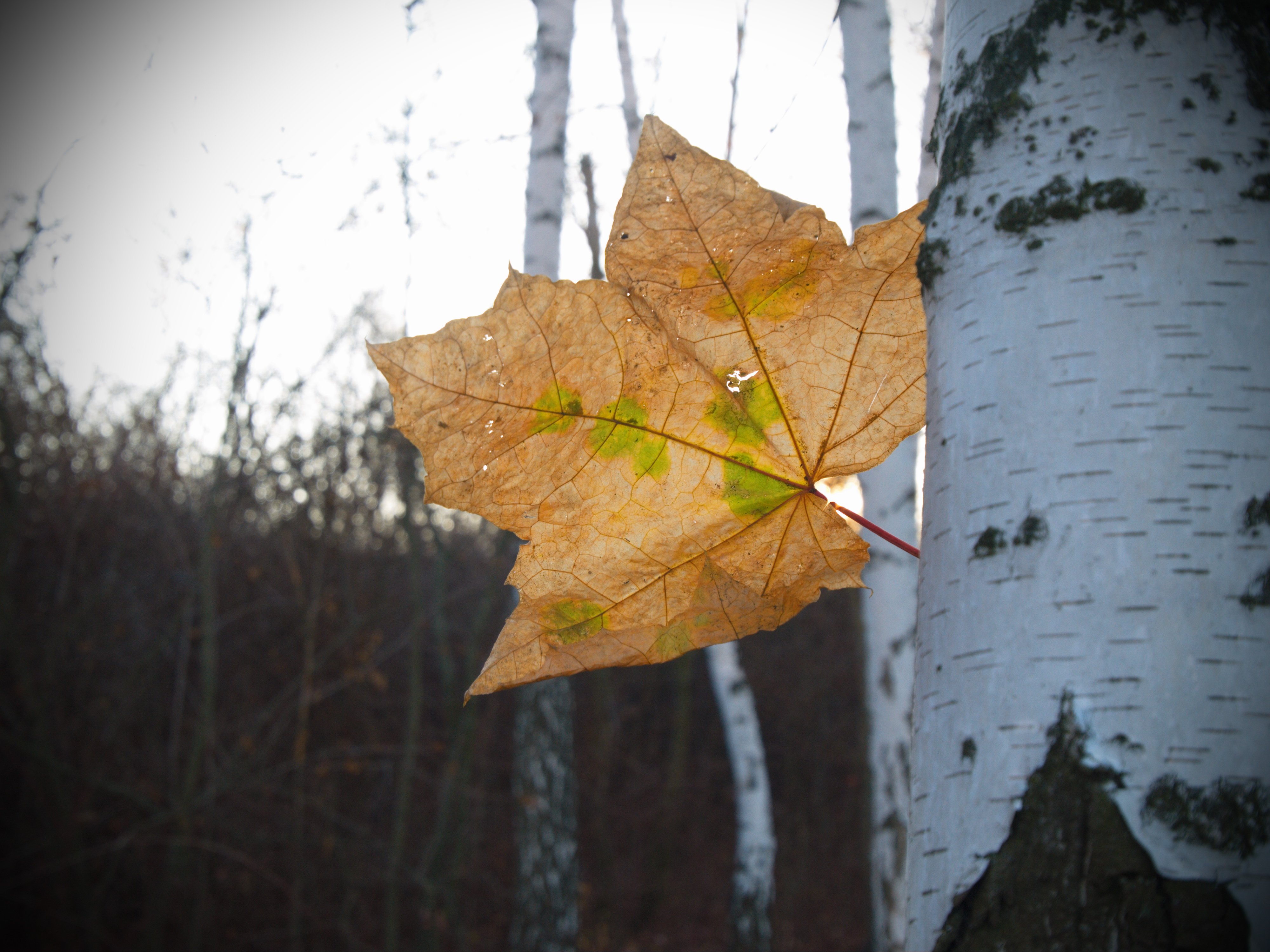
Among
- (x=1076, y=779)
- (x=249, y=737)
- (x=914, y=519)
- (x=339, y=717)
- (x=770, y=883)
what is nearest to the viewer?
(x=1076, y=779)

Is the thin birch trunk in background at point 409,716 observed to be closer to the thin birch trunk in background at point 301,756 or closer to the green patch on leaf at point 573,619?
the thin birch trunk in background at point 301,756

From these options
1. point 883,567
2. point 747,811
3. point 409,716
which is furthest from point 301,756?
point 883,567

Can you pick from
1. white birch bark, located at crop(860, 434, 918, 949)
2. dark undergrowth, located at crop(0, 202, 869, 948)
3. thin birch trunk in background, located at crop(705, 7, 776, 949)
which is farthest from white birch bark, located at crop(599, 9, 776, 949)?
white birch bark, located at crop(860, 434, 918, 949)

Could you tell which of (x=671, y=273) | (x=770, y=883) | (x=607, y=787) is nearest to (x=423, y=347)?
(x=671, y=273)

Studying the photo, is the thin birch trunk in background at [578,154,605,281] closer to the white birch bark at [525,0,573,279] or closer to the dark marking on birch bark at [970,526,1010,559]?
the white birch bark at [525,0,573,279]

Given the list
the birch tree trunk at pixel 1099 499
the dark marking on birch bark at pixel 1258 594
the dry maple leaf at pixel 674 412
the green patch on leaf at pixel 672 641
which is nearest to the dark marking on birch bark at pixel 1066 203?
the birch tree trunk at pixel 1099 499

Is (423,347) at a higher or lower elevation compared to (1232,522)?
higher

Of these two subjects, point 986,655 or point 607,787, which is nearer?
point 986,655

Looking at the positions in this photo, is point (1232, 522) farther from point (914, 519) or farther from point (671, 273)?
point (914, 519)
